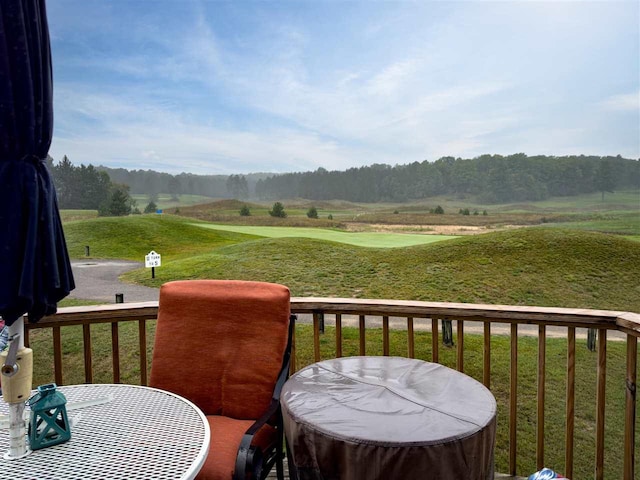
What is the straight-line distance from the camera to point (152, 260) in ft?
19.4

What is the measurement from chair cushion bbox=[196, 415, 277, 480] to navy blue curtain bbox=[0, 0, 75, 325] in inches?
29.6

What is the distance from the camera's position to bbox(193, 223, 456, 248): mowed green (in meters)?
6.15

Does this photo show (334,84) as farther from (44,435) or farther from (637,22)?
(44,435)

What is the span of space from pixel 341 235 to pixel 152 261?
115 inches

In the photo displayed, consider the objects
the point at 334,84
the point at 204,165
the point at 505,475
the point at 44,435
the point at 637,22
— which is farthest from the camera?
the point at 204,165

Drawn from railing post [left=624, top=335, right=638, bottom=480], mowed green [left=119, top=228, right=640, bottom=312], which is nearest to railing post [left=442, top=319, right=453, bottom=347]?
mowed green [left=119, top=228, right=640, bottom=312]

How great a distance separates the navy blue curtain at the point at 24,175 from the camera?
3.28 ft

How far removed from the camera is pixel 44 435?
1.05 m

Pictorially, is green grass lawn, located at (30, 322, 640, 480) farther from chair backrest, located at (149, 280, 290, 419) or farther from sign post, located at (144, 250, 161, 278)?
chair backrest, located at (149, 280, 290, 419)

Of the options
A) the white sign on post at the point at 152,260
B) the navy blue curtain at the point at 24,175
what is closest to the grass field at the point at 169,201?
the white sign on post at the point at 152,260

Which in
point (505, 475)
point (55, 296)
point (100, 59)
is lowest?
point (505, 475)

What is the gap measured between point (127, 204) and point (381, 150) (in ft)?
13.0

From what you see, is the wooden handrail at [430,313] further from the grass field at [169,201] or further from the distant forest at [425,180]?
the grass field at [169,201]

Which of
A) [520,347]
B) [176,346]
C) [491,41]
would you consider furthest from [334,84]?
[176,346]
